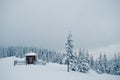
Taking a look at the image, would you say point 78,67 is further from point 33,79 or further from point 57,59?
point 57,59

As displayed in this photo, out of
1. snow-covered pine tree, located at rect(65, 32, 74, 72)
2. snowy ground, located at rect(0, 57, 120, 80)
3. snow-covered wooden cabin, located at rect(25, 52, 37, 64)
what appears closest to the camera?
snowy ground, located at rect(0, 57, 120, 80)

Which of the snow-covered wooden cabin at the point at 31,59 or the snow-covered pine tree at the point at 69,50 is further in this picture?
the snow-covered wooden cabin at the point at 31,59

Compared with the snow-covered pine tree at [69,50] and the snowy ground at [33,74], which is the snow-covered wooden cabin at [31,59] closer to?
the snowy ground at [33,74]

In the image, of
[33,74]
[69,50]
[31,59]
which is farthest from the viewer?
[31,59]

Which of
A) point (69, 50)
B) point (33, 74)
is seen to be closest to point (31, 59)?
point (69, 50)

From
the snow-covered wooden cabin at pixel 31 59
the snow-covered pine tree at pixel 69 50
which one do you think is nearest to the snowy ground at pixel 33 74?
the snow-covered pine tree at pixel 69 50

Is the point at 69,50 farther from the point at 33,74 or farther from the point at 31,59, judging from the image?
the point at 33,74

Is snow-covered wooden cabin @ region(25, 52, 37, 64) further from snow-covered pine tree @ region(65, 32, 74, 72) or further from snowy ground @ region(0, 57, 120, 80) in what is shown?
snow-covered pine tree @ region(65, 32, 74, 72)

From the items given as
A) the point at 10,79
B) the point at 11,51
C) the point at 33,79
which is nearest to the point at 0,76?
the point at 10,79

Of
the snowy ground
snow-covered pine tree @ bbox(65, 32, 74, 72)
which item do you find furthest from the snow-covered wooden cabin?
snow-covered pine tree @ bbox(65, 32, 74, 72)

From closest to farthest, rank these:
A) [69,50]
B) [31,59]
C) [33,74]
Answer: [33,74] → [69,50] → [31,59]

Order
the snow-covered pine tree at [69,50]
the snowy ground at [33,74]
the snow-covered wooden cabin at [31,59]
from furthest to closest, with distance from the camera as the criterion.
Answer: the snow-covered wooden cabin at [31,59] → the snow-covered pine tree at [69,50] → the snowy ground at [33,74]

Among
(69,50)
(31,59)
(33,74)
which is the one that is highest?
(69,50)

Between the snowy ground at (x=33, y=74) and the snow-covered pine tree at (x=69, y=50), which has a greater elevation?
the snow-covered pine tree at (x=69, y=50)
